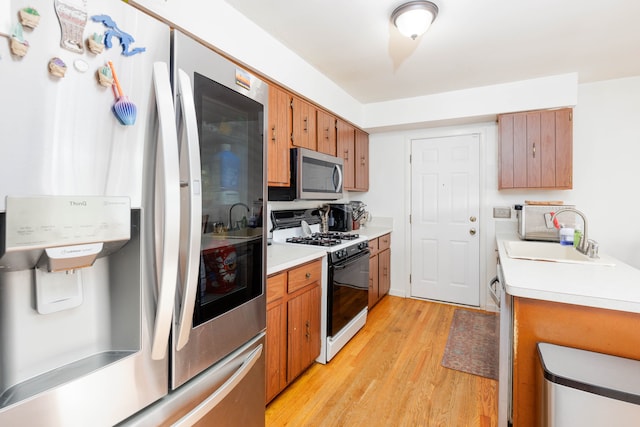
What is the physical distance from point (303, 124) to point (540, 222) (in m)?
2.34

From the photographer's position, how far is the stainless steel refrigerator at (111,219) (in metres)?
0.58

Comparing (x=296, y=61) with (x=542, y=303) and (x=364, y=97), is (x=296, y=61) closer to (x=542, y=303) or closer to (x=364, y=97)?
(x=364, y=97)

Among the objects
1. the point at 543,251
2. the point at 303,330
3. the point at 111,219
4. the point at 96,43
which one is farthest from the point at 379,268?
the point at 96,43

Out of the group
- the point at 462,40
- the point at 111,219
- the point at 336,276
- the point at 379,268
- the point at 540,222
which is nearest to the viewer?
the point at 111,219

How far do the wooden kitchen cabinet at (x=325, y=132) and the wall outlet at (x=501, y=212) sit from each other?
6.19 ft

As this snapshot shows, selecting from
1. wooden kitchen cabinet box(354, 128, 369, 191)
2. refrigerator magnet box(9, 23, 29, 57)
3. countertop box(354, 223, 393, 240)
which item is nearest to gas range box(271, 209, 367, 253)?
countertop box(354, 223, 393, 240)

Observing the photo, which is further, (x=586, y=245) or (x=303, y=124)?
(x=303, y=124)

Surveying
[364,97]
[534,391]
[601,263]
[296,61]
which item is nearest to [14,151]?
[534,391]

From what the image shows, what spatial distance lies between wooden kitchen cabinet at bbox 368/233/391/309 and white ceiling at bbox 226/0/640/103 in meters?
1.70

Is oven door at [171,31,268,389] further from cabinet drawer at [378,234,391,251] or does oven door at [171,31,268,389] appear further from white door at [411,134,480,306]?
white door at [411,134,480,306]

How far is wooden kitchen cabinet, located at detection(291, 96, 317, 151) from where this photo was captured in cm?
248

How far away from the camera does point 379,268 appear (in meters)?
3.54

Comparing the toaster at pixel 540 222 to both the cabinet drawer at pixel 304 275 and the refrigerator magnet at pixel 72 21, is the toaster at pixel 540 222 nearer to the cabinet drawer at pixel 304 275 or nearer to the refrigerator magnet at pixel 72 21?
the cabinet drawer at pixel 304 275

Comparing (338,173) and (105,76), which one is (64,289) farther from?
(338,173)
